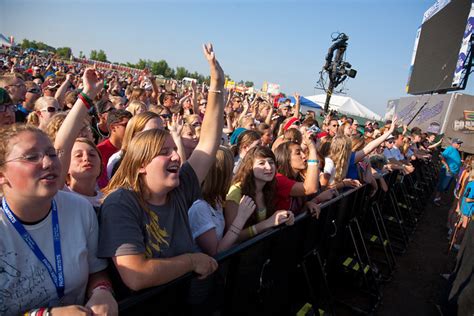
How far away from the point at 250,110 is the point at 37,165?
757 cm

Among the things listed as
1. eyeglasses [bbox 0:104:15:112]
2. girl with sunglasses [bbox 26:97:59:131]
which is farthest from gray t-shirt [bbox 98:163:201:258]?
girl with sunglasses [bbox 26:97:59:131]

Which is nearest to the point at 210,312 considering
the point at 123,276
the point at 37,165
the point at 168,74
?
the point at 123,276

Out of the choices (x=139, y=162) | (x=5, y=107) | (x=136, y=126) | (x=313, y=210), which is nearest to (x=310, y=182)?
(x=313, y=210)

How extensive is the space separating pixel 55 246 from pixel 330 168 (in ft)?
11.3

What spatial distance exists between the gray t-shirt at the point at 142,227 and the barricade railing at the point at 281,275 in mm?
196

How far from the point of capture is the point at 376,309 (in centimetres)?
417

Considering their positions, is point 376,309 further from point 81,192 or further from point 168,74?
point 168,74

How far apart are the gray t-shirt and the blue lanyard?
20cm

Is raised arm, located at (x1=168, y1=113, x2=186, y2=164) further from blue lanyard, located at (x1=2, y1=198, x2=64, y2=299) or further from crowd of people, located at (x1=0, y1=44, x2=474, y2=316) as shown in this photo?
blue lanyard, located at (x1=2, y1=198, x2=64, y2=299)

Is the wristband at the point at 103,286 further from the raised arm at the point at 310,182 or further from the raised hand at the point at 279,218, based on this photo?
the raised arm at the point at 310,182

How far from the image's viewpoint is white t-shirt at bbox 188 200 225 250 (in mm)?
2203

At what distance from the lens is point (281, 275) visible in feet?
9.49

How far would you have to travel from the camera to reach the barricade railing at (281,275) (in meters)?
1.73

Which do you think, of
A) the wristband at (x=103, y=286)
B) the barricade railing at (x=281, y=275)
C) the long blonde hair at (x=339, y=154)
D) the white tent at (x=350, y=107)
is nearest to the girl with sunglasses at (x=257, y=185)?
the barricade railing at (x=281, y=275)
